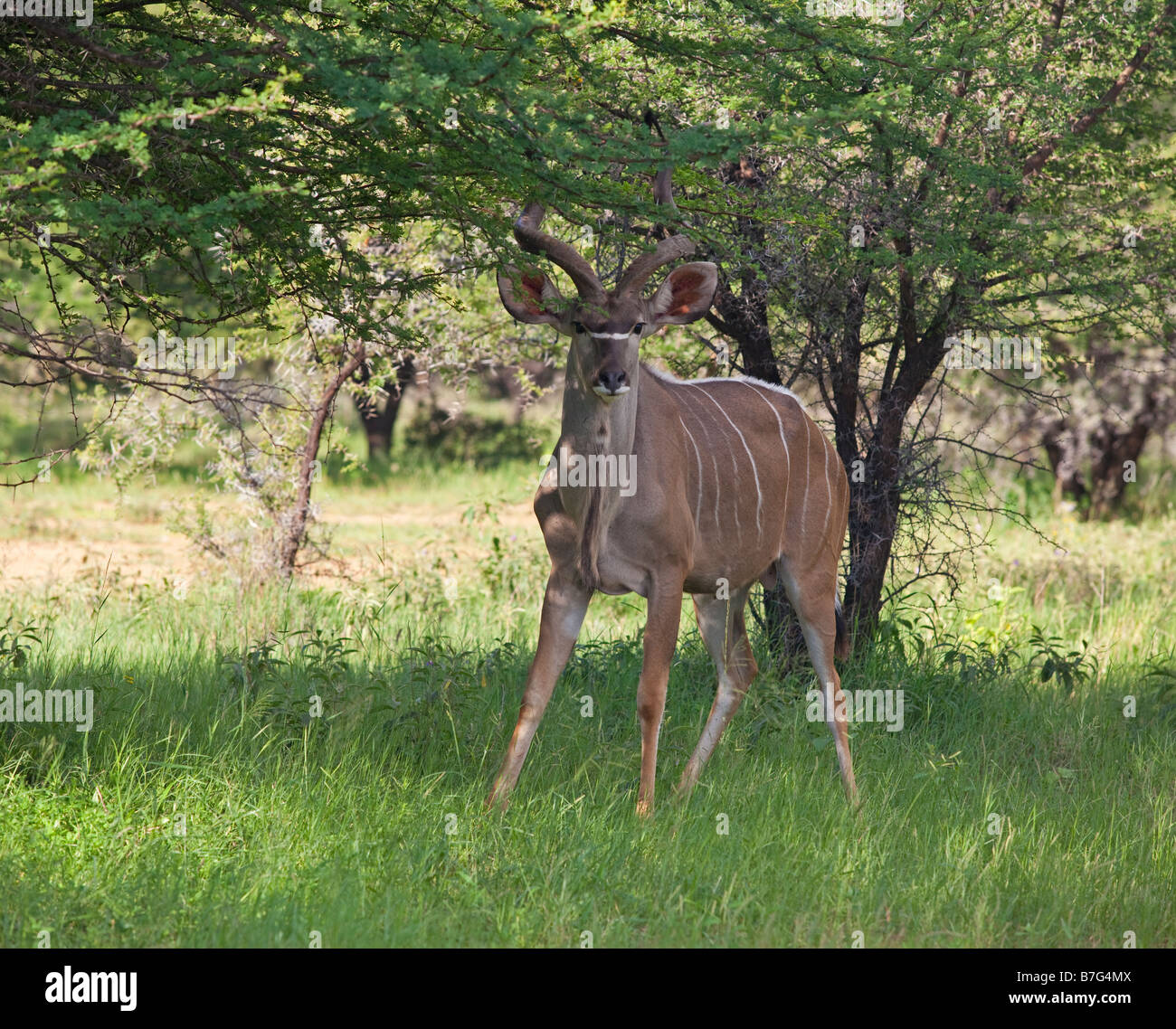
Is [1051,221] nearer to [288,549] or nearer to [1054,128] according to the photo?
[1054,128]

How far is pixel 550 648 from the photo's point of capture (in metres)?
5.21

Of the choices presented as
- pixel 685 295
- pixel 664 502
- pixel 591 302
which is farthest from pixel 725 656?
pixel 591 302

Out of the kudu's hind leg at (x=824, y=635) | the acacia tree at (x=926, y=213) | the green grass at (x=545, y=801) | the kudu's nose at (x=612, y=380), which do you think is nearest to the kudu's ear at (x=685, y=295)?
the acacia tree at (x=926, y=213)

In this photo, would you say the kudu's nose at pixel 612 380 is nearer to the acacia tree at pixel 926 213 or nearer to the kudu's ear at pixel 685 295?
the kudu's ear at pixel 685 295

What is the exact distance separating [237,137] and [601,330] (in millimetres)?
1454

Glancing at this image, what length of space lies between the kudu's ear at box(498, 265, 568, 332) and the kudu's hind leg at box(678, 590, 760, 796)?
1625mm

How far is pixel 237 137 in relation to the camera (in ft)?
15.2

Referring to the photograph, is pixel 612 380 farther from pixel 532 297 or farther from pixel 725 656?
pixel 725 656

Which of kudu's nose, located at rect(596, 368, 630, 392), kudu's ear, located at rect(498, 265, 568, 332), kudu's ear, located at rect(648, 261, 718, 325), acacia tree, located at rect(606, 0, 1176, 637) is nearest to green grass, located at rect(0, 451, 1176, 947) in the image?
acacia tree, located at rect(606, 0, 1176, 637)

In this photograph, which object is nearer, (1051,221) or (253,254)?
(253,254)

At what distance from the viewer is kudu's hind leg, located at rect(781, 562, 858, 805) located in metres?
5.69

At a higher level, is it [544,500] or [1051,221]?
[1051,221]

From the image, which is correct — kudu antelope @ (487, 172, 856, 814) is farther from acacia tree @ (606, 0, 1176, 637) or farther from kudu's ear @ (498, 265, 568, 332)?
acacia tree @ (606, 0, 1176, 637)
